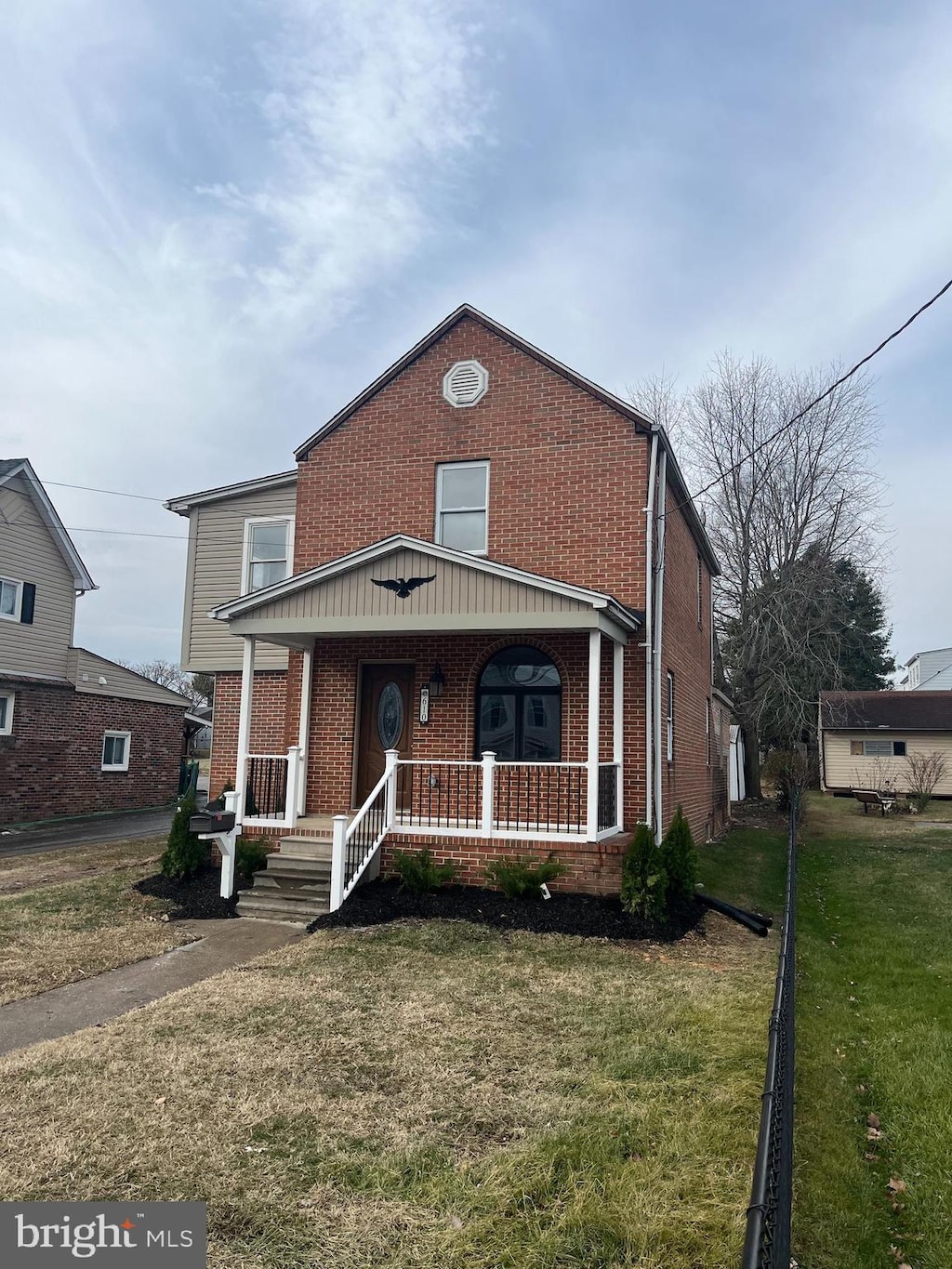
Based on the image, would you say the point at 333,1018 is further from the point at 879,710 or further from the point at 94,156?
the point at 879,710

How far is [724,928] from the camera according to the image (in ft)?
30.1

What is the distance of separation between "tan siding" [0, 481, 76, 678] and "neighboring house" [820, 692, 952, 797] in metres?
24.3

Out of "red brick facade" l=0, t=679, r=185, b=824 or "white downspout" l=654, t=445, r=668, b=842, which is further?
"red brick facade" l=0, t=679, r=185, b=824

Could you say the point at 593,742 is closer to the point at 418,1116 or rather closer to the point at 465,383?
the point at 418,1116

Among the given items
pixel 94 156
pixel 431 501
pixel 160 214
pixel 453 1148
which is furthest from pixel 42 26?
pixel 453 1148

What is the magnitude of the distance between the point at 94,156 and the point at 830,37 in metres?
9.66

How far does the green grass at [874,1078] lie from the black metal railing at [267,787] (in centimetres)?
669

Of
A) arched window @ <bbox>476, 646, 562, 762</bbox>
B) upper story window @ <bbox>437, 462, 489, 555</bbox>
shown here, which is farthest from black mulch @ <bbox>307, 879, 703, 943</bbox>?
upper story window @ <bbox>437, 462, 489, 555</bbox>

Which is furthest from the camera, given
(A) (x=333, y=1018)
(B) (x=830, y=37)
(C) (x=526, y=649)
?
(C) (x=526, y=649)

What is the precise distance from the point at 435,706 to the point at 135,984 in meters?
5.27

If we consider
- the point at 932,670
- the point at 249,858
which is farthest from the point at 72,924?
the point at 932,670

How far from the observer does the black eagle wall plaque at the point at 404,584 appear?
10082 mm

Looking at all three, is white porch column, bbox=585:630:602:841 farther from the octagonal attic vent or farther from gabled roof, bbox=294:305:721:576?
the octagonal attic vent

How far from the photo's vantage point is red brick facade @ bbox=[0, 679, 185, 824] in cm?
1925
